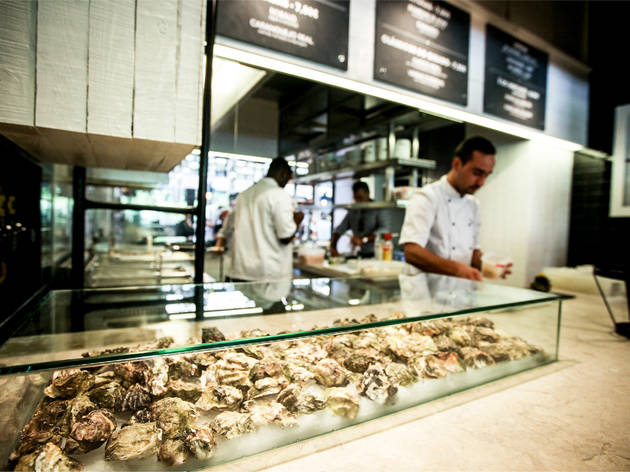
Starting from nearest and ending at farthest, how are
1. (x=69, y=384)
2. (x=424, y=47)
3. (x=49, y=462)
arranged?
(x=49, y=462), (x=69, y=384), (x=424, y=47)

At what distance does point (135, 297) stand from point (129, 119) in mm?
534

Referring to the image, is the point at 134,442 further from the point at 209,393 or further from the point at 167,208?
the point at 167,208

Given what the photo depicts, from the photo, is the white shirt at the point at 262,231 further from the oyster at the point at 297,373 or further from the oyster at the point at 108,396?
the oyster at the point at 108,396

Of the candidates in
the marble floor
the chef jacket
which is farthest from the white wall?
the marble floor

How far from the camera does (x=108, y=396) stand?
60 centimetres

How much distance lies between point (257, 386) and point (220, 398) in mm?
73

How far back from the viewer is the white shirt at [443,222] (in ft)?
6.35

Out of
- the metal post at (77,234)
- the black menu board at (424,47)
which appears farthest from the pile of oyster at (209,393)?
the black menu board at (424,47)

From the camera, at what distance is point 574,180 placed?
127 inches

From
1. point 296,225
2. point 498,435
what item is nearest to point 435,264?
point 296,225

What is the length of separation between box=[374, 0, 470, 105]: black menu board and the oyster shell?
1617 millimetres

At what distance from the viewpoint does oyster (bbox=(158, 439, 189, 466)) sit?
21.5 inches

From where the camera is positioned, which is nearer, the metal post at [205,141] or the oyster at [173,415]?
the oyster at [173,415]

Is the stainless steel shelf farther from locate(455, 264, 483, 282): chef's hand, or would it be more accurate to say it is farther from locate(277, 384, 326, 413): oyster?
locate(277, 384, 326, 413): oyster
